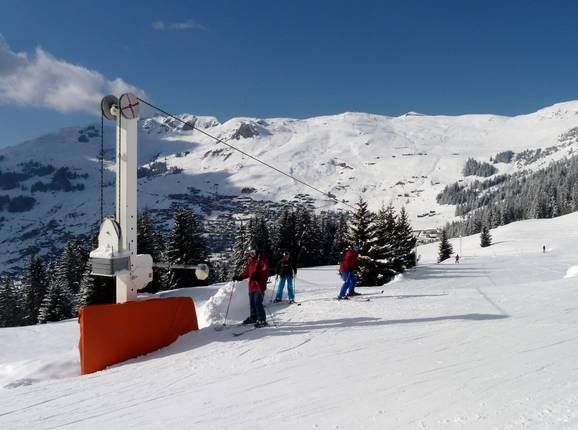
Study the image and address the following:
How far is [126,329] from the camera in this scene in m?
9.49

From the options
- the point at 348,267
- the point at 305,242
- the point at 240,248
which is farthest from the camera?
the point at 305,242

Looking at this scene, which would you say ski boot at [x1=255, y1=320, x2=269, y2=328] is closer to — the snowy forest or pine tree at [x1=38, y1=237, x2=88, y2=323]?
the snowy forest

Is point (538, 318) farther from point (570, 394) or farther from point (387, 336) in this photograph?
point (570, 394)

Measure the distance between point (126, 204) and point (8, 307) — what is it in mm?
51076

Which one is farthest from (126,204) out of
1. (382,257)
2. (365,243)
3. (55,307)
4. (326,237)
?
(326,237)

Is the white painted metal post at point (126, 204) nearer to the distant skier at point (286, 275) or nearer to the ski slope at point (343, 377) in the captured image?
the ski slope at point (343, 377)

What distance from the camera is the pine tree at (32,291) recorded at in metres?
49.4

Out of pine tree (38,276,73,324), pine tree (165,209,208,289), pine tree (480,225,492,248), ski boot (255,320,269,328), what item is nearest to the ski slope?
ski boot (255,320,269,328)

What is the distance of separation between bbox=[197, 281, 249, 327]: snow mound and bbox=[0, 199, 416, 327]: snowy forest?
16108 millimetres

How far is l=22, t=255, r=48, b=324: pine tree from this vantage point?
162 ft

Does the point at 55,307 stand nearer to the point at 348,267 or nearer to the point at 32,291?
the point at 32,291

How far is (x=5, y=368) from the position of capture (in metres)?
9.50

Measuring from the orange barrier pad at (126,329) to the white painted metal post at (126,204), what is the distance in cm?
66

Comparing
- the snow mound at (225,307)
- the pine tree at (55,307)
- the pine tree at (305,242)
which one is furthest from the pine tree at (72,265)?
the snow mound at (225,307)
